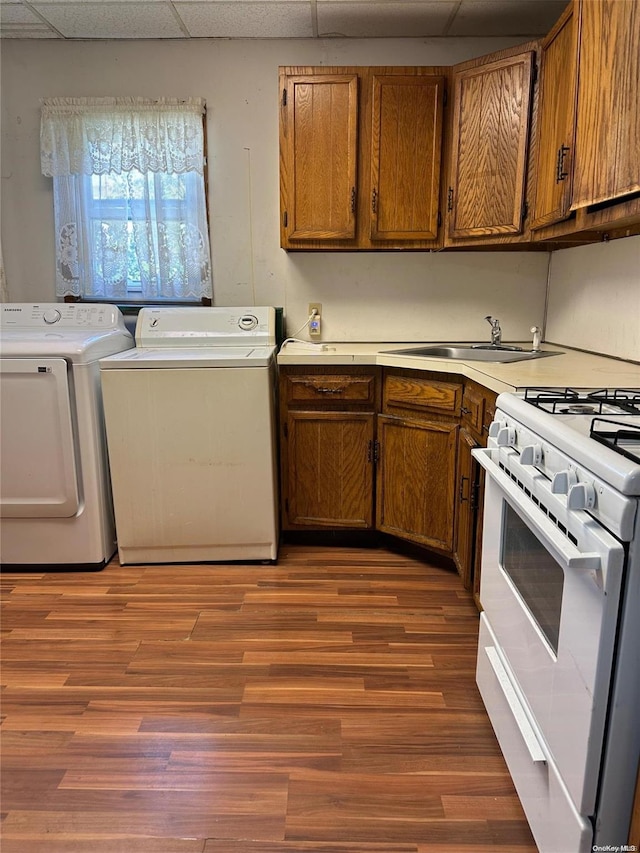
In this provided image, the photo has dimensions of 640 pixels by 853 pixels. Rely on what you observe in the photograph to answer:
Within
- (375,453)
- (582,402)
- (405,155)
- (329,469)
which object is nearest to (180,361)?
(329,469)

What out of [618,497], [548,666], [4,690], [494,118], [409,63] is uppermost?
[409,63]

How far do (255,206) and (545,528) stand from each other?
2458mm

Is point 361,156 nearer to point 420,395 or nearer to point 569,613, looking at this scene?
point 420,395

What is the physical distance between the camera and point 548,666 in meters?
1.08

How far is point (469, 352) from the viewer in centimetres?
279

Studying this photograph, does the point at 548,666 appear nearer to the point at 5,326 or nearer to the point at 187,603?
the point at 187,603

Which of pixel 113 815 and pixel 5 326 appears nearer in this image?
pixel 113 815

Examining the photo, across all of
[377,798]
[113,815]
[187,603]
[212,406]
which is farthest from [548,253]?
[113,815]

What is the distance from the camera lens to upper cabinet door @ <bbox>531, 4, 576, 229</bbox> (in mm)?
1916

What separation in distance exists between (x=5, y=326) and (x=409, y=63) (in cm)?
228

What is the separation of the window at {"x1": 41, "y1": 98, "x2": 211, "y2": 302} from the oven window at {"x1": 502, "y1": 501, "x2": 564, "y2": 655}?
7.12ft

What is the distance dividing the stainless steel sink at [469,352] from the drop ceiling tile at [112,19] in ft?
5.91

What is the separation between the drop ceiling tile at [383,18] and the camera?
2.50 m
